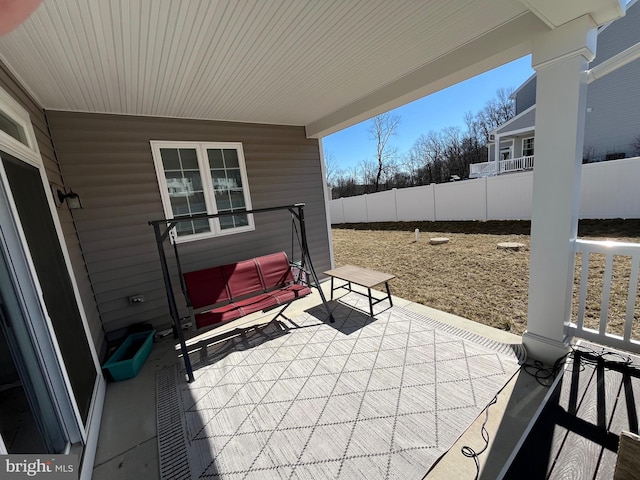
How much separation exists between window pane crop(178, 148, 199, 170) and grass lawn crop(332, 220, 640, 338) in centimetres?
346

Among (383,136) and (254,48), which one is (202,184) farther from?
(383,136)

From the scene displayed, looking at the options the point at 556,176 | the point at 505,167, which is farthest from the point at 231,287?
the point at 505,167

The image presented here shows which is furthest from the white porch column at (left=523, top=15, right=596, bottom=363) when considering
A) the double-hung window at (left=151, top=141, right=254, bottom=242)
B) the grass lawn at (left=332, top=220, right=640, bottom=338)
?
the double-hung window at (left=151, top=141, right=254, bottom=242)

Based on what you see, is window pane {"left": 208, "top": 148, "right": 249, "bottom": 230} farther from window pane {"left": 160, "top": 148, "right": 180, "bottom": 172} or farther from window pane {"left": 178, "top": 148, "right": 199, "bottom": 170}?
window pane {"left": 160, "top": 148, "right": 180, "bottom": 172}

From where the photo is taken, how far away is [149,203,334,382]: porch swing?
2.78 m

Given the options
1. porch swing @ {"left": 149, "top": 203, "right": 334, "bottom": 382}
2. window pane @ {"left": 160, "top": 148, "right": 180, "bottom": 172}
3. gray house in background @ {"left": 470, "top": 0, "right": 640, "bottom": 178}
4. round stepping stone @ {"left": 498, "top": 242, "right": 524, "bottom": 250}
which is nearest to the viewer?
porch swing @ {"left": 149, "top": 203, "right": 334, "bottom": 382}

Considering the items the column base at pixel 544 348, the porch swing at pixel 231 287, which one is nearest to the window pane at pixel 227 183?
the porch swing at pixel 231 287

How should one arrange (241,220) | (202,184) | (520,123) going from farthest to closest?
1. (520,123)
2. (241,220)
3. (202,184)

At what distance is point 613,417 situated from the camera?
1589 mm

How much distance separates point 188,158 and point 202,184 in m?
0.38

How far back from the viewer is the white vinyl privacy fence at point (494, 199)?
6.00 meters

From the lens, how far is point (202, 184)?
12.2 feet

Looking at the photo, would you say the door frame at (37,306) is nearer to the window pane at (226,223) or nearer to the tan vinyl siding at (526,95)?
the window pane at (226,223)

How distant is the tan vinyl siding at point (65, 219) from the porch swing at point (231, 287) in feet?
2.33
